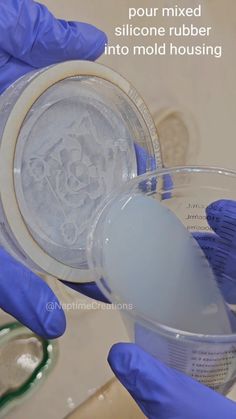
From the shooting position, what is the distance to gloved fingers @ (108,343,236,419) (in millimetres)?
603

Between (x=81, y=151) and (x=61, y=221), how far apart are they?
9 cm

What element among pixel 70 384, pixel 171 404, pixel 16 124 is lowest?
pixel 70 384

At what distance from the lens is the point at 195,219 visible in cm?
75

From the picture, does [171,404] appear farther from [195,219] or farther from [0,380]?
[0,380]

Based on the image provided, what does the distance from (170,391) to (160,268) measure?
141mm

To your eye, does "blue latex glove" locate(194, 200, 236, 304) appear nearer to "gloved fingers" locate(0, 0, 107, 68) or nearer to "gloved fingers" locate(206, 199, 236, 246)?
"gloved fingers" locate(206, 199, 236, 246)

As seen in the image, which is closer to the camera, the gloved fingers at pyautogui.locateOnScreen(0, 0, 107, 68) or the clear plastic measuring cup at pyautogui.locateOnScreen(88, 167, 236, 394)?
the clear plastic measuring cup at pyautogui.locateOnScreen(88, 167, 236, 394)

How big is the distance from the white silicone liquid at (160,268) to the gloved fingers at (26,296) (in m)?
0.14

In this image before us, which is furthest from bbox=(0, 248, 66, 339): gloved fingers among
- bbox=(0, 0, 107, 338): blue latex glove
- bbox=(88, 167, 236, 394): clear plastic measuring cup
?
bbox=(88, 167, 236, 394): clear plastic measuring cup

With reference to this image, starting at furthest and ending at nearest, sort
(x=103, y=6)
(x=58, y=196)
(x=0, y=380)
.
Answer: (x=103, y=6)
(x=0, y=380)
(x=58, y=196)

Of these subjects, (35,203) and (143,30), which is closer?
(35,203)

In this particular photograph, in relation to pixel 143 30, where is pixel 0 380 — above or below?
below

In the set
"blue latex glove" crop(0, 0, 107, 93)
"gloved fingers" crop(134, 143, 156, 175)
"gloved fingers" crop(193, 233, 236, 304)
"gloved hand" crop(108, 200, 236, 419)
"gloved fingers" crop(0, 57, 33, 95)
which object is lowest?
"gloved hand" crop(108, 200, 236, 419)

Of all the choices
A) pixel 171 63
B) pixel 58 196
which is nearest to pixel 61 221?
pixel 58 196
